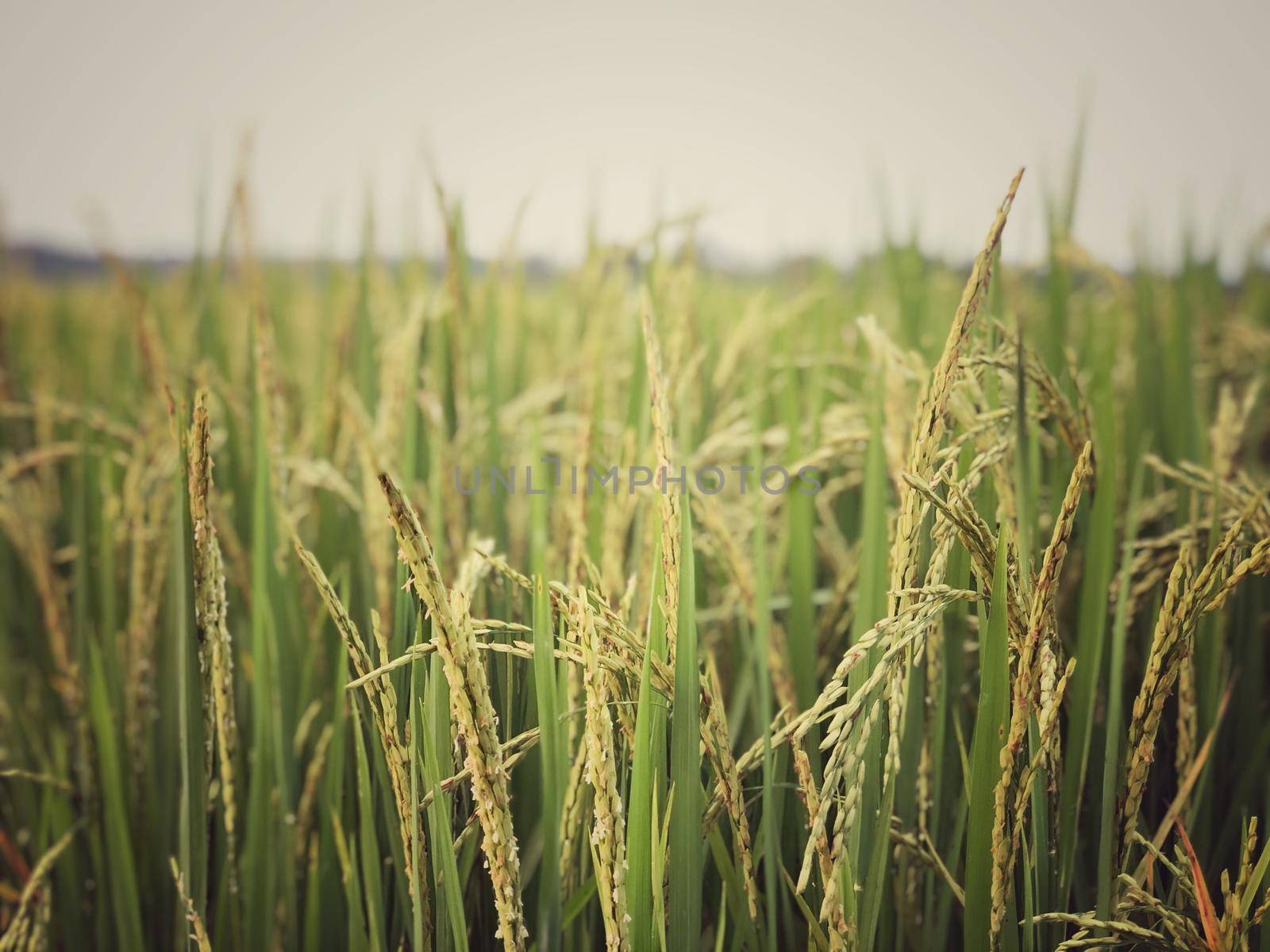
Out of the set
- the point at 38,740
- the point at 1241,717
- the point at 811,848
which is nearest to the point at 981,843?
the point at 811,848

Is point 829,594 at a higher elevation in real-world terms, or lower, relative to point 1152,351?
lower

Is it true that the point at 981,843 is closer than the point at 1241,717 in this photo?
Yes

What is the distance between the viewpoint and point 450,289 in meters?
1.15

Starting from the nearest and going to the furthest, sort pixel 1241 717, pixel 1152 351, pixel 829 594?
pixel 1241 717, pixel 829 594, pixel 1152 351

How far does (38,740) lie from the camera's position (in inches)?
45.5

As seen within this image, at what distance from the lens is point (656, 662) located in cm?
52

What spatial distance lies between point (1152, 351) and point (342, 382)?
1.58 m

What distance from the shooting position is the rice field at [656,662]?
0.50 meters

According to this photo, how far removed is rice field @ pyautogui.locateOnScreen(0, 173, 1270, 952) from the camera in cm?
50

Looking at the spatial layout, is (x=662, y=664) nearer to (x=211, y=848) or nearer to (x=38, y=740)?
(x=211, y=848)

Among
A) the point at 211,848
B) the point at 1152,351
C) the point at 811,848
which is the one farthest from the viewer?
the point at 1152,351

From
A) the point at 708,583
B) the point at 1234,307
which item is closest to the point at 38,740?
the point at 708,583

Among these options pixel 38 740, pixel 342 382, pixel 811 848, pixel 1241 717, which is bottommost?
pixel 38 740

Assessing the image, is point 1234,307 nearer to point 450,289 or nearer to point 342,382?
point 450,289
